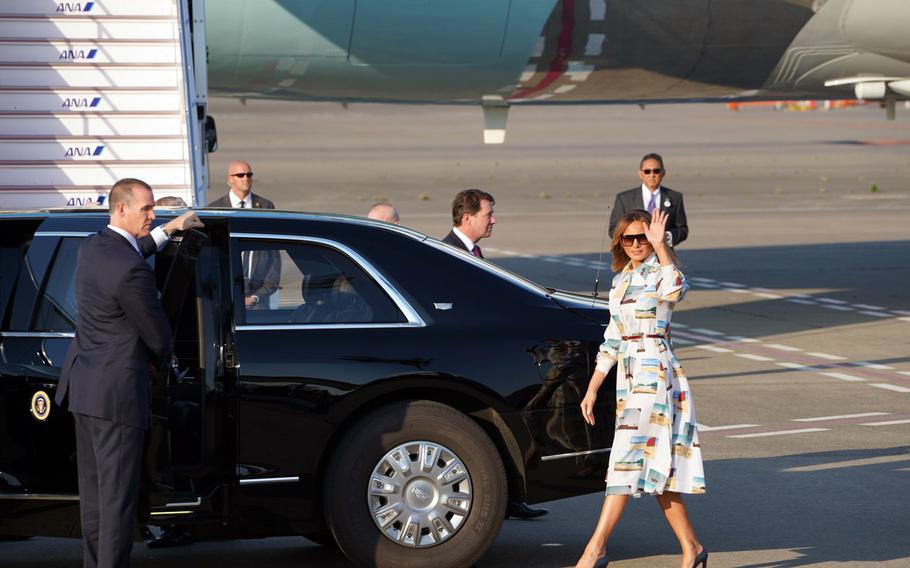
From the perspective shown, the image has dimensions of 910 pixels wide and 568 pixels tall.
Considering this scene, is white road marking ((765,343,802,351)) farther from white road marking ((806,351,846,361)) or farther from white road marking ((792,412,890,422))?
white road marking ((792,412,890,422))

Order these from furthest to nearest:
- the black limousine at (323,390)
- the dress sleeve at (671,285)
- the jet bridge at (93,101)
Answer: the jet bridge at (93,101) → the dress sleeve at (671,285) → the black limousine at (323,390)

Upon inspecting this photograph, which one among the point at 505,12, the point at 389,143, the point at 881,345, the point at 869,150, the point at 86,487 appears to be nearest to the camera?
the point at 86,487

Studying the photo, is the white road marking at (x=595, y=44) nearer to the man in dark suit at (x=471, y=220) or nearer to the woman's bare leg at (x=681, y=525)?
the man in dark suit at (x=471, y=220)

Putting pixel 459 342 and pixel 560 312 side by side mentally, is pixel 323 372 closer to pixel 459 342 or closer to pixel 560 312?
pixel 459 342

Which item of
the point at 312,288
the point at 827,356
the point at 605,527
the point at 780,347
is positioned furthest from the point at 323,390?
the point at 780,347

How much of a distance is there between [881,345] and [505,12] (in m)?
5.80

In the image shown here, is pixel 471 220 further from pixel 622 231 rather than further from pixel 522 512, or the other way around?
pixel 622 231

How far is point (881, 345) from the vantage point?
14.5 meters

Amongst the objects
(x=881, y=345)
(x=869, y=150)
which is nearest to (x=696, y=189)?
(x=869, y=150)

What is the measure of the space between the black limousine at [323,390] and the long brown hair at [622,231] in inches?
12.7

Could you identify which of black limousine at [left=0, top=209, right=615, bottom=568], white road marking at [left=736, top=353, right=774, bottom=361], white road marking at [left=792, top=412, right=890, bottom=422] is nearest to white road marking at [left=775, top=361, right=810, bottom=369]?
white road marking at [left=736, top=353, right=774, bottom=361]

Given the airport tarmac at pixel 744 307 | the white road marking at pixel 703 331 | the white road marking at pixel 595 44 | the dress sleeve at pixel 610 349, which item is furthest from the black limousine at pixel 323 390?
the white road marking at pixel 595 44

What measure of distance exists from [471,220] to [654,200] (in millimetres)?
4663

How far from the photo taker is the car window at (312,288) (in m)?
6.80
